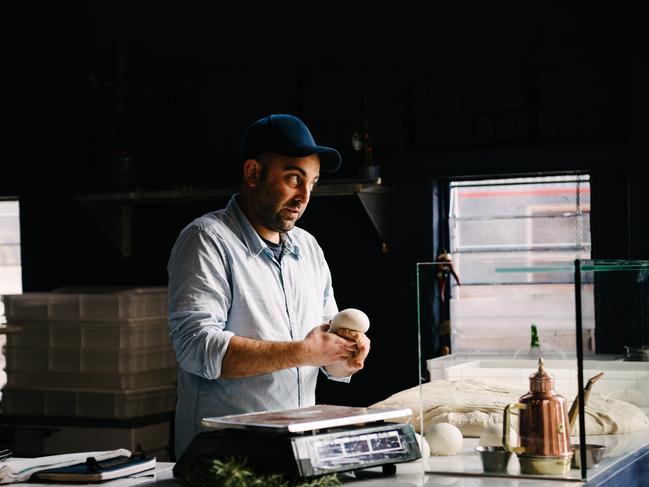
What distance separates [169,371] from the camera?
5391 mm

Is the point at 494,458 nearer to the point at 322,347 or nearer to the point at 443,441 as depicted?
the point at 443,441

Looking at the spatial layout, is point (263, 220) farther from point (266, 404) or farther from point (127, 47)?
point (127, 47)

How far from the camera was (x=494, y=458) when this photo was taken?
7.02ft

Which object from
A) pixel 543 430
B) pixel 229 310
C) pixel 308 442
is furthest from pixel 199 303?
pixel 543 430

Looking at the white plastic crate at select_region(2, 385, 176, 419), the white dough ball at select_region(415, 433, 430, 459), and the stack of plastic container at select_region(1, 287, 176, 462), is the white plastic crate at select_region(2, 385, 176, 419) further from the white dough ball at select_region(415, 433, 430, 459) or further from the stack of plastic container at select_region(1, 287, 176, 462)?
the white dough ball at select_region(415, 433, 430, 459)

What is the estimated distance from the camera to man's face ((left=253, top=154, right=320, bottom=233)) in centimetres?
260

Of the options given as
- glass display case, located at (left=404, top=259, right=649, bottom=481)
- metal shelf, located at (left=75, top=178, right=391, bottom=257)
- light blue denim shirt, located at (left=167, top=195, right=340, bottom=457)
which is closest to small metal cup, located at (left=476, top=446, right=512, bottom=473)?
glass display case, located at (left=404, top=259, right=649, bottom=481)

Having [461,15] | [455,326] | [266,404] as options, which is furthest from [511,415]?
[461,15]

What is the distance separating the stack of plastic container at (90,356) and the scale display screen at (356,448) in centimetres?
321

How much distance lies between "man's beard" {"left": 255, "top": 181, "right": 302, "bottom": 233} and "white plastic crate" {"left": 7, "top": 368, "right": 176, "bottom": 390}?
273 centimetres

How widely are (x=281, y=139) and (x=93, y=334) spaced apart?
296 cm

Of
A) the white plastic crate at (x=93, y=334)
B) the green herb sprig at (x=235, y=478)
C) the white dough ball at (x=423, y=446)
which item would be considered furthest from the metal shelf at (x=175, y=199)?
the green herb sprig at (x=235, y=478)

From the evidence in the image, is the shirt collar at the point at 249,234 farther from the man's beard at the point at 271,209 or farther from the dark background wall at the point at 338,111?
the dark background wall at the point at 338,111

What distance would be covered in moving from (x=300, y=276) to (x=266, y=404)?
15.4 inches
